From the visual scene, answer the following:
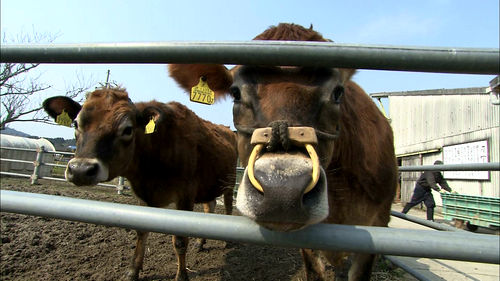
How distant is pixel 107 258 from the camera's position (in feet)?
13.9

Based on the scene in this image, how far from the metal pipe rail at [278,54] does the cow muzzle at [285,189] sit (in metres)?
0.36

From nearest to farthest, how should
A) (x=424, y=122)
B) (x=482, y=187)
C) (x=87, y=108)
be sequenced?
(x=87, y=108), (x=482, y=187), (x=424, y=122)

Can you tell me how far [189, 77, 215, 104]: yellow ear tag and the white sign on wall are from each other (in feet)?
35.9

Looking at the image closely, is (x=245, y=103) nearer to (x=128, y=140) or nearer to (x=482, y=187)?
(x=128, y=140)

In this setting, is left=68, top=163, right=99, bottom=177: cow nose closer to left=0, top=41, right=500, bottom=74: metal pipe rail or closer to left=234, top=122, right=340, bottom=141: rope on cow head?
left=234, top=122, right=340, bottom=141: rope on cow head

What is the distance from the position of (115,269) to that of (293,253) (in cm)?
260

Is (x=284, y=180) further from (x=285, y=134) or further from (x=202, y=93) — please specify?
(x=202, y=93)

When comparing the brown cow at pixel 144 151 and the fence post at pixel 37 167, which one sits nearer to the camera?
the brown cow at pixel 144 151

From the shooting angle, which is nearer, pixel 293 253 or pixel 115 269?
pixel 115 269

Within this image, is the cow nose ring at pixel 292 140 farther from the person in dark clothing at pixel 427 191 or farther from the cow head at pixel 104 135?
the person in dark clothing at pixel 427 191

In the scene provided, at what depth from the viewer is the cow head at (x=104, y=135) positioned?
10.5 ft

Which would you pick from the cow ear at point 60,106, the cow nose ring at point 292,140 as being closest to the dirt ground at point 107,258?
the cow ear at point 60,106

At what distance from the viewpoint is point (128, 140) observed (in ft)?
12.4

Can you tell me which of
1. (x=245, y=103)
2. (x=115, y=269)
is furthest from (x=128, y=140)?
(x=245, y=103)
